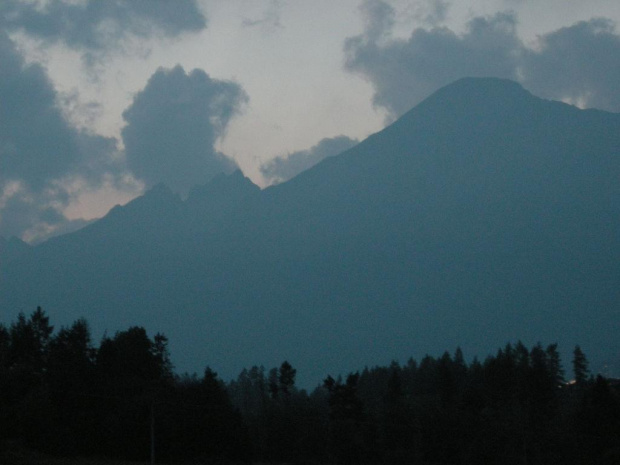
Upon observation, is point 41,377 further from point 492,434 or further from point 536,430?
point 536,430

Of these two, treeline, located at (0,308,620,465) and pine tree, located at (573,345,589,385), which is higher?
pine tree, located at (573,345,589,385)

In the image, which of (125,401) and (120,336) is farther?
(120,336)

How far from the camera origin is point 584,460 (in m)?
56.8

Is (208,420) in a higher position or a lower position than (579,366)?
lower

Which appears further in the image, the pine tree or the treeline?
the pine tree

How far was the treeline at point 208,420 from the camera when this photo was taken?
5103cm

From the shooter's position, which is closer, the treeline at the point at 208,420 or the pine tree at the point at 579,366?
the treeline at the point at 208,420

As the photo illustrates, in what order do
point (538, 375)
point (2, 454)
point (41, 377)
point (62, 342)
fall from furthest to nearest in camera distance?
point (538, 375) → point (62, 342) → point (41, 377) → point (2, 454)

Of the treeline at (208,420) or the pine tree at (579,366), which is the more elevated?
the pine tree at (579,366)

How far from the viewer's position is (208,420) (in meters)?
55.2

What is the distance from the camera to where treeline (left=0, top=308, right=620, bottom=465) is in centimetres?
5103

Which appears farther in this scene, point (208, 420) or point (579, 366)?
point (579, 366)

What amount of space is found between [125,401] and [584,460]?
3591 centimetres

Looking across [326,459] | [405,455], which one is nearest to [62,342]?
[326,459]
